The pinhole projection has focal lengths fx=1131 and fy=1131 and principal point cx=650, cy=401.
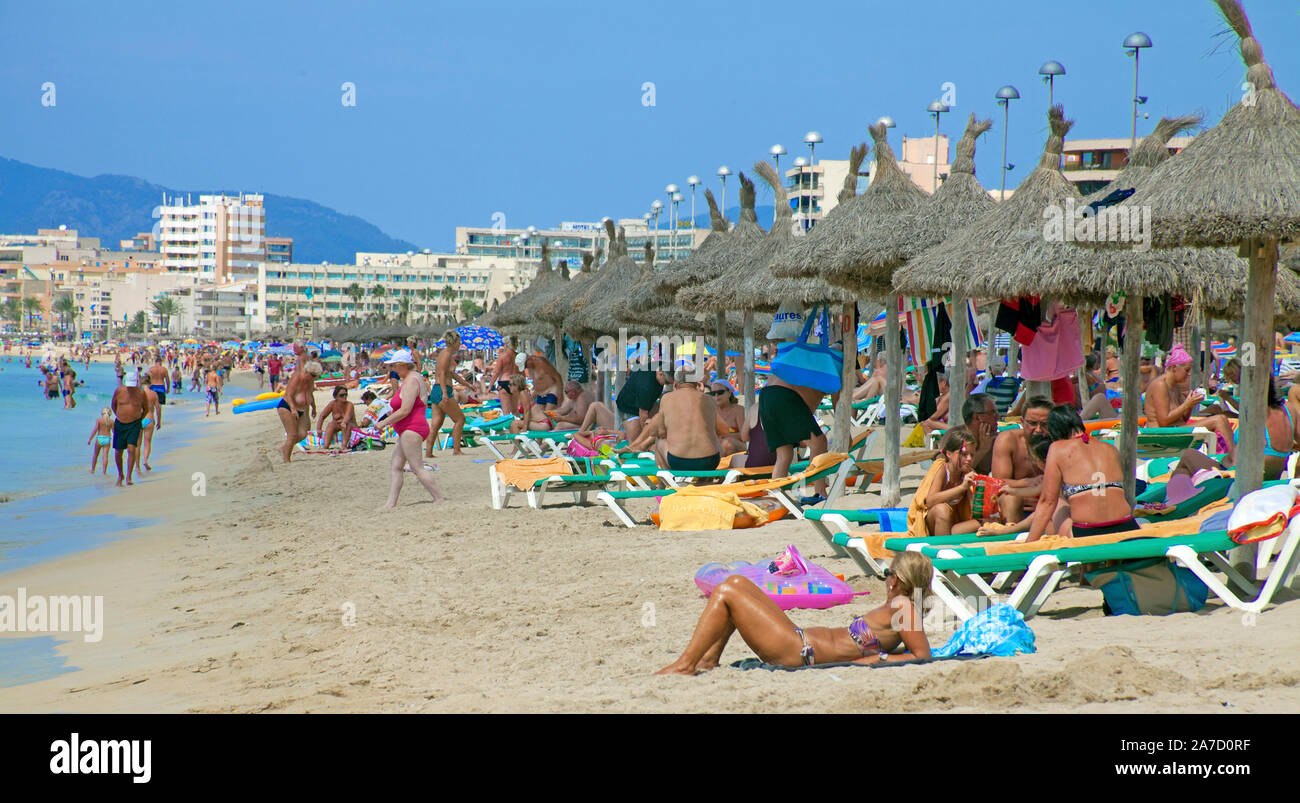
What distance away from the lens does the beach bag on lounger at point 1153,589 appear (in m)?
4.85

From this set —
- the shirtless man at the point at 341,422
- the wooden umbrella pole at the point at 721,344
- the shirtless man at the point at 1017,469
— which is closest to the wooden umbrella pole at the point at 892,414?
the shirtless man at the point at 1017,469

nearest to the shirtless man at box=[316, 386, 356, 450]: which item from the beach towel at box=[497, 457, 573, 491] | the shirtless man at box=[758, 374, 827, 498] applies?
the beach towel at box=[497, 457, 573, 491]

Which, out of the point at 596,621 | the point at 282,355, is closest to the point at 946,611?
the point at 596,621

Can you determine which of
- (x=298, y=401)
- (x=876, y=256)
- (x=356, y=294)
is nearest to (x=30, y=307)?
(x=356, y=294)

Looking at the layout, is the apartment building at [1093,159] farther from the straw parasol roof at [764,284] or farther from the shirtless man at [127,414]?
the shirtless man at [127,414]

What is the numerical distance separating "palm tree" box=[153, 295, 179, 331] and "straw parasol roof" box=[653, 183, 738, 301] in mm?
144795

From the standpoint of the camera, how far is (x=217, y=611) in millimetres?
6578

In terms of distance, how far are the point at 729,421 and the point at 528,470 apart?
7.00 feet

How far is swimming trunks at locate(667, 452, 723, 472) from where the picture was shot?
9031mm

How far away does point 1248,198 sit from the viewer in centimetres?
500

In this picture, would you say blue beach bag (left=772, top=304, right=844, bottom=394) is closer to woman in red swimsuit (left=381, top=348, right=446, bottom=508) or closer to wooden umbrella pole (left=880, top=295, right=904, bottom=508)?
wooden umbrella pole (left=880, top=295, right=904, bottom=508)

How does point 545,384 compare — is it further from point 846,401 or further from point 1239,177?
point 1239,177
